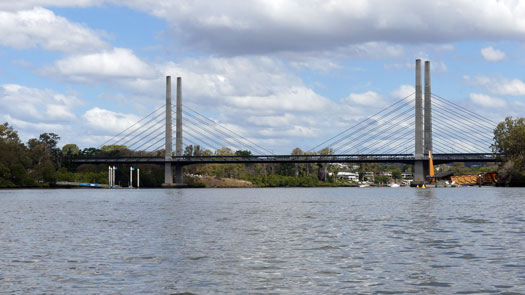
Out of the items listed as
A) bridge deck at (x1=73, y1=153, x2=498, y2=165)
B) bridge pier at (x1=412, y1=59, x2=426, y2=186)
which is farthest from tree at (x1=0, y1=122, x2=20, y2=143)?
bridge pier at (x1=412, y1=59, x2=426, y2=186)

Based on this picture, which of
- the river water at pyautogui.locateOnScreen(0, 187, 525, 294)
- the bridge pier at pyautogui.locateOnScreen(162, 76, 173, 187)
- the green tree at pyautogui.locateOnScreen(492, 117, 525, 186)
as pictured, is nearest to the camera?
the river water at pyautogui.locateOnScreen(0, 187, 525, 294)

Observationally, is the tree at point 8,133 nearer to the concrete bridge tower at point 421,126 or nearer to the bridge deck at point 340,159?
the bridge deck at point 340,159

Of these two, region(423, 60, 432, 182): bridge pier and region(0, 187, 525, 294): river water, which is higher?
region(423, 60, 432, 182): bridge pier

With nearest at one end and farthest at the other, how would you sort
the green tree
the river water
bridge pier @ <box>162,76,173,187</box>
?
the river water
the green tree
bridge pier @ <box>162,76,173,187</box>

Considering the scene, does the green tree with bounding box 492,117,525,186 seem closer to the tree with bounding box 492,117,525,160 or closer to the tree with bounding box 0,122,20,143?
the tree with bounding box 492,117,525,160

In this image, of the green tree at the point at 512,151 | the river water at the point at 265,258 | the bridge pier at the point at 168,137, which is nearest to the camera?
the river water at the point at 265,258

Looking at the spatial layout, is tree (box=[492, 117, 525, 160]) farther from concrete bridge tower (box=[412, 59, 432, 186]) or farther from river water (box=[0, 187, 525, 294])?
river water (box=[0, 187, 525, 294])

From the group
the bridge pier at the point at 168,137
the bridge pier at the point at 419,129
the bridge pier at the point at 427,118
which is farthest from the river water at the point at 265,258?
the bridge pier at the point at 168,137

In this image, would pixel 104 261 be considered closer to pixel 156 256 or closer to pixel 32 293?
pixel 156 256

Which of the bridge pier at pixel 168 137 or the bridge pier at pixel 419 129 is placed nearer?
the bridge pier at pixel 419 129

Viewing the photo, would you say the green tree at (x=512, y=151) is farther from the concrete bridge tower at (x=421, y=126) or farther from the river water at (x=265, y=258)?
the river water at (x=265, y=258)

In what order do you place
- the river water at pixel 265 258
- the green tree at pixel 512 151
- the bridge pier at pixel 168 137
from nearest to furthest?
the river water at pixel 265 258
the green tree at pixel 512 151
the bridge pier at pixel 168 137

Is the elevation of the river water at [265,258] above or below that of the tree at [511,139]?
below

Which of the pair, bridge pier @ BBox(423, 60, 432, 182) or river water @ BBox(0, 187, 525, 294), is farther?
bridge pier @ BBox(423, 60, 432, 182)
